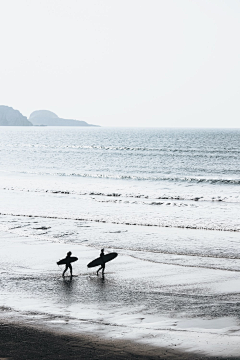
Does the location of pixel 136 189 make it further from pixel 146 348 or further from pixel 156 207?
pixel 146 348

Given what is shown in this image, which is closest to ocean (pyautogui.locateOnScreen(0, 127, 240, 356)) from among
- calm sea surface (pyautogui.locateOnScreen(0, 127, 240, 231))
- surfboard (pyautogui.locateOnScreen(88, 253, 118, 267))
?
calm sea surface (pyautogui.locateOnScreen(0, 127, 240, 231))

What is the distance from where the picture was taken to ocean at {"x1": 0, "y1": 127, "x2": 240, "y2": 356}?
13.3 metres

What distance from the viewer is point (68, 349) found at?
436 inches

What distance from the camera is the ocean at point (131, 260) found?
13297 millimetres

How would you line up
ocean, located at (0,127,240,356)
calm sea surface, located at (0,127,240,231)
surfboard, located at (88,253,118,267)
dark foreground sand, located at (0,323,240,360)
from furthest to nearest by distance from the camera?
calm sea surface, located at (0,127,240,231) → surfboard, located at (88,253,118,267) → ocean, located at (0,127,240,356) → dark foreground sand, located at (0,323,240,360)

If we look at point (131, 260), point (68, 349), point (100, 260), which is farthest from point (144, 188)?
point (68, 349)

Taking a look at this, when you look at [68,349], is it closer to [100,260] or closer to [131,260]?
[100,260]

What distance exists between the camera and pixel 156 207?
37875 mm

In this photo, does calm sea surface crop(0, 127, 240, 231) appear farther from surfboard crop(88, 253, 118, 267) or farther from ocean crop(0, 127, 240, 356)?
surfboard crop(88, 253, 118, 267)

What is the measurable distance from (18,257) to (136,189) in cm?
2853

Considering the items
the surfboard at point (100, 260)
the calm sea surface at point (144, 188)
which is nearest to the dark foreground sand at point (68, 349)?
the surfboard at point (100, 260)

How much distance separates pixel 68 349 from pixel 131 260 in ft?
35.1

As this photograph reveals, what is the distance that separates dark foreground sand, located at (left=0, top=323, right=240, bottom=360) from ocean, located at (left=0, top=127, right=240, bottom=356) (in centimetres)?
56

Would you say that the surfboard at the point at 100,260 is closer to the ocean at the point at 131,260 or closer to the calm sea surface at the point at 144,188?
the ocean at the point at 131,260
